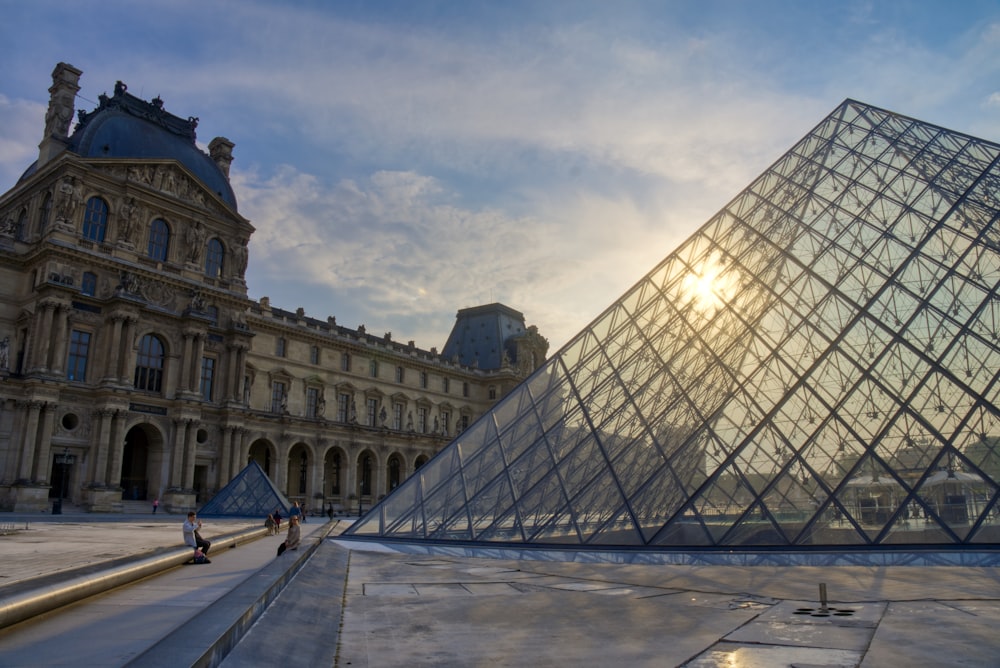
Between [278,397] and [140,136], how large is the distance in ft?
63.8

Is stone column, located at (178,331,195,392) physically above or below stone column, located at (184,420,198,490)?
above

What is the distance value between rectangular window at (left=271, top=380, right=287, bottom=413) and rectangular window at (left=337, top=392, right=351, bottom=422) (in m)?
5.29

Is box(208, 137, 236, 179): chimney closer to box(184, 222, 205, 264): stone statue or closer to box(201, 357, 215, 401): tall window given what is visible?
box(184, 222, 205, 264): stone statue

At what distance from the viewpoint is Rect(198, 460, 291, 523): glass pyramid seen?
32.2 meters

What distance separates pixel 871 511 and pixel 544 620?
27.2 ft

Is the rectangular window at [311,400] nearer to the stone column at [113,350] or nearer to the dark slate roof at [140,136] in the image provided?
the dark slate roof at [140,136]

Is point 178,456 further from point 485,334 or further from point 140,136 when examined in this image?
point 485,334

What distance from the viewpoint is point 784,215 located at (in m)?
20.1

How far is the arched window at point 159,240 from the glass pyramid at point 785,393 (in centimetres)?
2971

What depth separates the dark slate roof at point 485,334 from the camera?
75312 mm

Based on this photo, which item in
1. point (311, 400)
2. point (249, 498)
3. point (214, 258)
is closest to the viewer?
point (249, 498)

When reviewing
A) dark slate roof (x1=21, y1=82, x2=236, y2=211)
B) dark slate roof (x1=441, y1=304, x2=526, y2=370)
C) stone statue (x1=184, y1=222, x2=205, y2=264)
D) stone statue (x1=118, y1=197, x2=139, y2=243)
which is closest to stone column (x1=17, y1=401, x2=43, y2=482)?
stone statue (x1=118, y1=197, x2=139, y2=243)

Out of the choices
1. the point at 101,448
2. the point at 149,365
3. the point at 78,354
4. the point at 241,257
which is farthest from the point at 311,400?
the point at 78,354

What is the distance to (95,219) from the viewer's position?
124 feet
